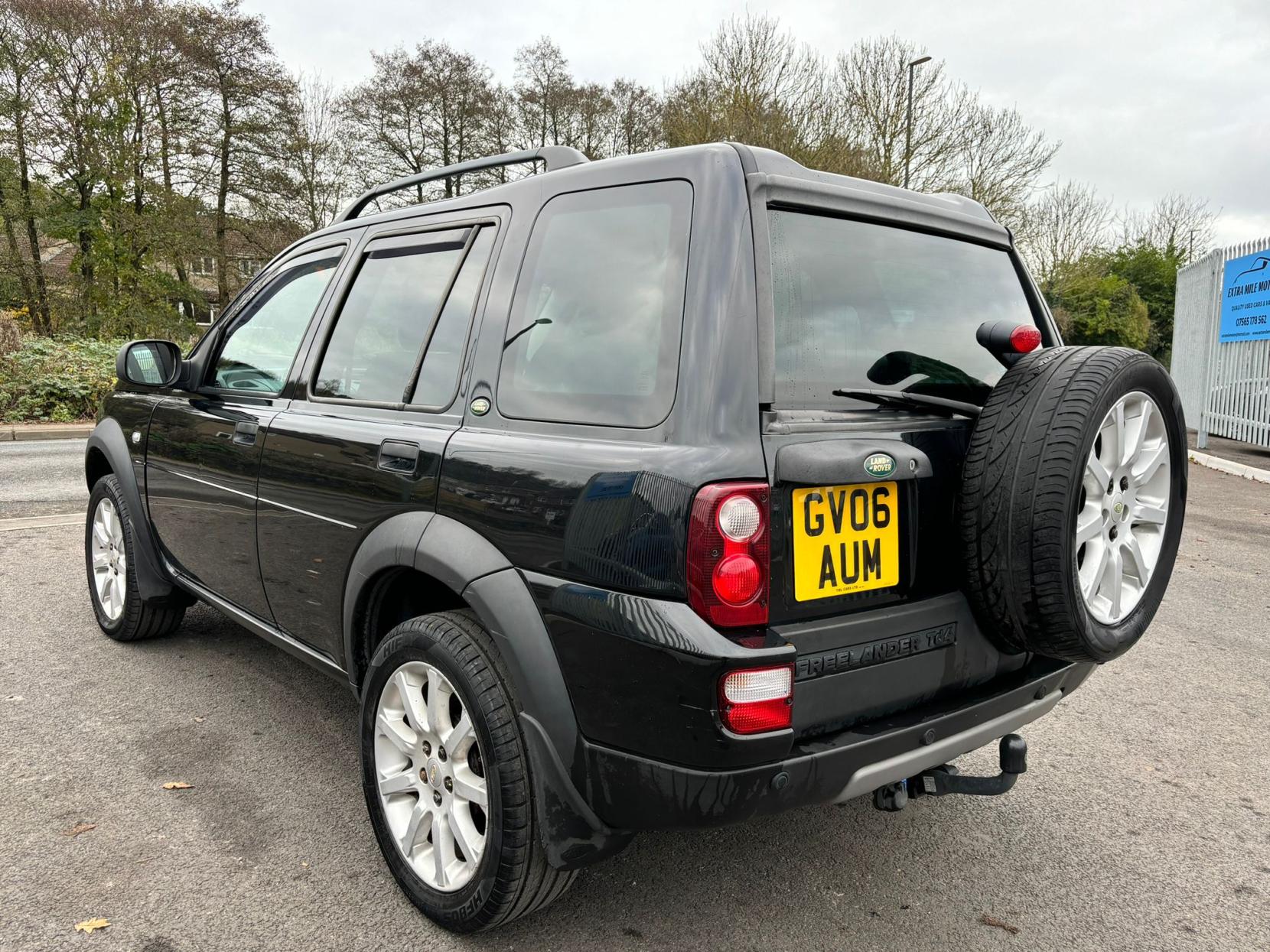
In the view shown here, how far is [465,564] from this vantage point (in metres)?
2.14

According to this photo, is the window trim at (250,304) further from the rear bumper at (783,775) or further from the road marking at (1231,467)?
the road marking at (1231,467)

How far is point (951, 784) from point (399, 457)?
5.41 feet

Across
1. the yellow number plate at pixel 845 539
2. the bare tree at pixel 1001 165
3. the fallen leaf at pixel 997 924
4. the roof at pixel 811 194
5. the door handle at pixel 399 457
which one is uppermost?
the bare tree at pixel 1001 165

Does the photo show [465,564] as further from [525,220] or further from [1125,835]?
[1125,835]

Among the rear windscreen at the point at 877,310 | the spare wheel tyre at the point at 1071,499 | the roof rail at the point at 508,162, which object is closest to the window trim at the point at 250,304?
the roof rail at the point at 508,162

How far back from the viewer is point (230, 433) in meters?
3.26

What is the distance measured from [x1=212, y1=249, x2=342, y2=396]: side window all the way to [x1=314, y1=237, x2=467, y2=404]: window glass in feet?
0.86

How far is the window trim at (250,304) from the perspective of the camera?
3.14m

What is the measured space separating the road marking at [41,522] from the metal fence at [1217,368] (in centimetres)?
1370

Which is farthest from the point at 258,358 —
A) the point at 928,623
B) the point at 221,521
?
the point at 928,623

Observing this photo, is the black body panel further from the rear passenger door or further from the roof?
the roof

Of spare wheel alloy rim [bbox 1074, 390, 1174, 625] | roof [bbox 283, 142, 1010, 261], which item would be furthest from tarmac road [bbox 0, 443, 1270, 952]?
roof [bbox 283, 142, 1010, 261]

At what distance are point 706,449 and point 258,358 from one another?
2.29 metres

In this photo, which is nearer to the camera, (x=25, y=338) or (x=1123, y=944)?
(x=1123, y=944)
